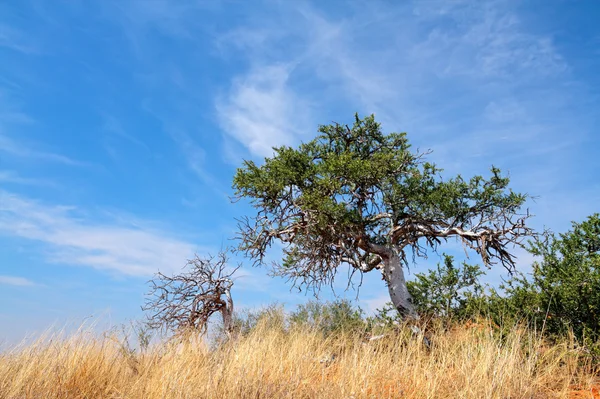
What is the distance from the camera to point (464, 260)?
1548 cm

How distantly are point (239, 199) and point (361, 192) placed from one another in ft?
13.8

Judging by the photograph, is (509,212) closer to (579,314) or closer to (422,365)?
(579,314)

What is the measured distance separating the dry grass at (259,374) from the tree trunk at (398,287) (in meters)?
3.41

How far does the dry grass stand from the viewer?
7391mm

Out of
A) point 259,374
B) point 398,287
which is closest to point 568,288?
point 398,287

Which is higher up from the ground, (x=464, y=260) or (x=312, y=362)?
(x=464, y=260)

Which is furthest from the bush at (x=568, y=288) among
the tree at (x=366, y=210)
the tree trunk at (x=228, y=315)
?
the tree trunk at (x=228, y=315)

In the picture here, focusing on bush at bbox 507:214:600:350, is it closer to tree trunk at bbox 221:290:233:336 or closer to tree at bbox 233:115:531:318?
tree at bbox 233:115:531:318

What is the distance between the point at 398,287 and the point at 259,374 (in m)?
7.10

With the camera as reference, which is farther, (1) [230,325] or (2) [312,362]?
(1) [230,325]

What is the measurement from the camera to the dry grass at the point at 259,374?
24.2ft

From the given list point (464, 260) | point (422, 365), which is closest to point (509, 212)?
point (464, 260)

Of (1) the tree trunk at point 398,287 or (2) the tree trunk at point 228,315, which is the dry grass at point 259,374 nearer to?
(1) the tree trunk at point 398,287

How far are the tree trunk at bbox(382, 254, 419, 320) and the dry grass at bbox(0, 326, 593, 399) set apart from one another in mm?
3414
